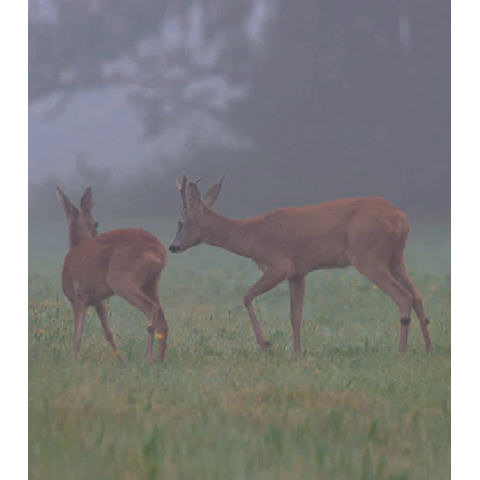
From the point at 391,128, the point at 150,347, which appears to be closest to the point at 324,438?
the point at 150,347

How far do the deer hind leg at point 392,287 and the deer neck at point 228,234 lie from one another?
2.95 ft

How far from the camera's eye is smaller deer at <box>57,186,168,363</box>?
573 cm

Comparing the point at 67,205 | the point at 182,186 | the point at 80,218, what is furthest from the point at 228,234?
the point at 67,205

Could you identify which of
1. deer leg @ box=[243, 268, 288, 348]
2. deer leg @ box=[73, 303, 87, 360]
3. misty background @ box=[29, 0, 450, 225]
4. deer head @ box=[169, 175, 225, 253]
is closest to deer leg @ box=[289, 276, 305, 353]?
deer leg @ box=[243, 268, 288, 348]

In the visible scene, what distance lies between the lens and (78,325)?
5.88 metres

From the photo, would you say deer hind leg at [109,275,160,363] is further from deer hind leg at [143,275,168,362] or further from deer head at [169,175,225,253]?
deer head at [169,175,225,253]

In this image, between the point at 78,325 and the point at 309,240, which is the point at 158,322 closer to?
the point at 78,325

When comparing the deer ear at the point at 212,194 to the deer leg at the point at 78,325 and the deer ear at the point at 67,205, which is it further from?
the deer leg at the point at 78,325

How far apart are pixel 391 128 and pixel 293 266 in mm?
1294

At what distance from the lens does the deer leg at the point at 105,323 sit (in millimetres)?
5836

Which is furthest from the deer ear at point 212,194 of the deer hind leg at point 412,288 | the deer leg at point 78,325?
the deer hind leg at point 412,288

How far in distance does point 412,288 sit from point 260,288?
3.78 ft

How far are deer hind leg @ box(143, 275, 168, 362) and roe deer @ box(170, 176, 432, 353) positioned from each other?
1.34 feet
